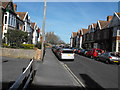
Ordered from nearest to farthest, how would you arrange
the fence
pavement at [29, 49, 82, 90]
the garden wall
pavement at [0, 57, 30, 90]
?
the fence, pavement at [0, 57, 30, 90], pavement at [29, 49, 82, 90], the garden wall

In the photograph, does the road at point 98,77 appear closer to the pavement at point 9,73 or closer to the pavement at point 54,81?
the pavement at point 54,81

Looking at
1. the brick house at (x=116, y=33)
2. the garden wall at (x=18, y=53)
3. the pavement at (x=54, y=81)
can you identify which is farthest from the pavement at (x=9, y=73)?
the brick house at (x=116, y=33)

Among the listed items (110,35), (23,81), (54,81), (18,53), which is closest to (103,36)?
(110,35)

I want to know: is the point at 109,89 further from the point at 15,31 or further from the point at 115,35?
the point at 115,35

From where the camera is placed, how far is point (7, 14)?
25.0m

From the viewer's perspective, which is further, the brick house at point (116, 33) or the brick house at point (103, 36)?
the brick house at point (103, 36)

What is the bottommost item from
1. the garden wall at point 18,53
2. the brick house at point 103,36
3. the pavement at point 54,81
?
the pavement at point 54,81

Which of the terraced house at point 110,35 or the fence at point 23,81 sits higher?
the terraced house at point 110,35

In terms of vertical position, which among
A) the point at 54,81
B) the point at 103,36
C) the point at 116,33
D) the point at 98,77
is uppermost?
the point at 116,33

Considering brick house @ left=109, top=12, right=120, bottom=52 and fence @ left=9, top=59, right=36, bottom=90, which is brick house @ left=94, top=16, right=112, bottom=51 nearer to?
brick house @ left=109, top=12, right=120, bottom=52

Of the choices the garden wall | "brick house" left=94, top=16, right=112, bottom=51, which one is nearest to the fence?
the garden wall

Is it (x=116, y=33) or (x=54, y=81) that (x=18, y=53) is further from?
(x=116, y=33)

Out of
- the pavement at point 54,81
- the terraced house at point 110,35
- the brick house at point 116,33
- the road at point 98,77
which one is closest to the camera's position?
the pavement at point 54,81

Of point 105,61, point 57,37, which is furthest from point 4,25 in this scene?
point 57,37
